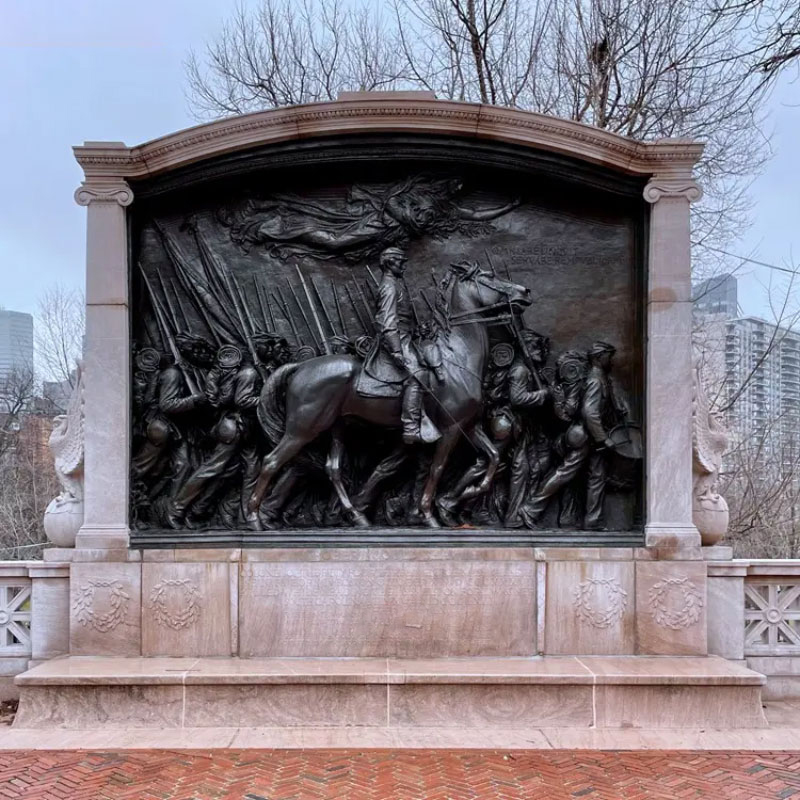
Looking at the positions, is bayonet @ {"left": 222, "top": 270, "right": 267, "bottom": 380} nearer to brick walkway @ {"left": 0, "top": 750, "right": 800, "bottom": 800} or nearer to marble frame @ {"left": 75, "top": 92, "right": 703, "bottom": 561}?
marble frame @ {"left": 75, "top": 92, "right": 703, "bottom": 561}

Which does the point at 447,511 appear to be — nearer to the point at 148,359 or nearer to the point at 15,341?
the point at 148,359

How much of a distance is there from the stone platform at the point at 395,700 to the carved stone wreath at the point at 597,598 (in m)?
0.82

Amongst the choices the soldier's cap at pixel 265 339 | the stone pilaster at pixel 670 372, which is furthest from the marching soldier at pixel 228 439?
the stone pilaster at pixel 670 372

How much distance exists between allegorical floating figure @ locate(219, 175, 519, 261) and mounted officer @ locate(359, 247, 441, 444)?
0.49m

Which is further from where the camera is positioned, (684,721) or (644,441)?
(644,441)

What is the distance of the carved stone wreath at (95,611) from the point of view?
8.12 metres

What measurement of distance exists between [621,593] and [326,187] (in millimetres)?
5492

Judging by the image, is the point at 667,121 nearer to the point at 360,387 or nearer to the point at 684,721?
the point at 360,387

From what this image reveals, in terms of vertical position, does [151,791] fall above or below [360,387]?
below

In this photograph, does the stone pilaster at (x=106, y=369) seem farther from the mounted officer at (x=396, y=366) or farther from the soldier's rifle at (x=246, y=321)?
the mounted officer at (x=396, y=366)

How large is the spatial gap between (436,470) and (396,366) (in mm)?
1201

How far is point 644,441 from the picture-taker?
859 cm

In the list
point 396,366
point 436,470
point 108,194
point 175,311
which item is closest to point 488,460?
point 436,470

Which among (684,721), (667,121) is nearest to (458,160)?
(684,721)
